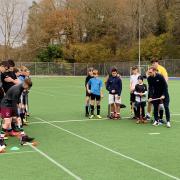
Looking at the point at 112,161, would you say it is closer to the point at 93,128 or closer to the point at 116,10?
the point at 93,128

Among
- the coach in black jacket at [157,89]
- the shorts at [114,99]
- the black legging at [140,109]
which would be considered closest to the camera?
the coach in black jacket at [157,89]

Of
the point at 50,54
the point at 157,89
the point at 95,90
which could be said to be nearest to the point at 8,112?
the point at 157,89

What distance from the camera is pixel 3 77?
37.6 ft

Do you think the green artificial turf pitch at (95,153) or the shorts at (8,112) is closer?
the green artificial turf pitch at (95,153)

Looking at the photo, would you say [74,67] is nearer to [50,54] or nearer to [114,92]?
[50,54]

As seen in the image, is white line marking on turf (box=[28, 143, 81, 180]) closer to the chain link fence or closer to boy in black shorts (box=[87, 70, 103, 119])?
boy in black shorts (box=[87, 70, 103, 119])

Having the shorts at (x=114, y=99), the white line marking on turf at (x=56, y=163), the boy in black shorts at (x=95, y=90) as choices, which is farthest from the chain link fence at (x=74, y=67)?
Answer: the white line marking on turf at (x=56, y=163)

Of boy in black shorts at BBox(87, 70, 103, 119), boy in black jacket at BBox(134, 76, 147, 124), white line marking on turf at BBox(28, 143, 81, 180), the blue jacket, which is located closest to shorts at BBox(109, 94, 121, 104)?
the blue jacket

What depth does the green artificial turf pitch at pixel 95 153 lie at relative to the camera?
762cm

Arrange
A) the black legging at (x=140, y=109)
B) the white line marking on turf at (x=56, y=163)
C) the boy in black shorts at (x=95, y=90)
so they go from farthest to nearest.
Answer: the boy in black shorts at (x=95, y=90), the black legging at (x=140, y=109), the white line marking on turf at (x=56, y=163)

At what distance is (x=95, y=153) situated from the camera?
9258 millimetres

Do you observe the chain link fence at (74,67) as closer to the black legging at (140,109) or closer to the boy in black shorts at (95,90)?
the boy in black shorts at (95,90)

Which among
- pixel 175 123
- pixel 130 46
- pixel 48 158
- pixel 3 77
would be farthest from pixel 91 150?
pixel 130 46

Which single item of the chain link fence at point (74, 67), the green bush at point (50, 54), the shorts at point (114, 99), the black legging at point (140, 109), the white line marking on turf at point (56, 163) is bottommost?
the white line marking on turf at point (56, 163)
